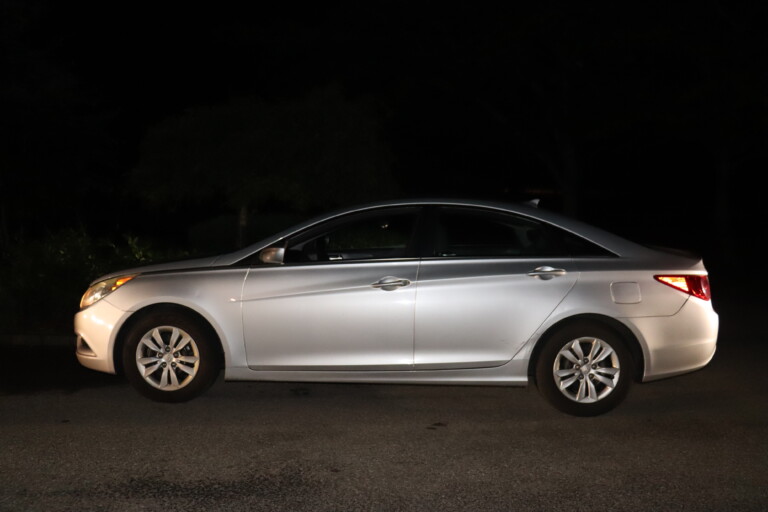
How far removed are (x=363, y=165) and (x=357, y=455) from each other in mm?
7705

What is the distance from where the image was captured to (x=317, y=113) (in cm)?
1339

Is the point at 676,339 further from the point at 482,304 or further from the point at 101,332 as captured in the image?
the point at 101,332

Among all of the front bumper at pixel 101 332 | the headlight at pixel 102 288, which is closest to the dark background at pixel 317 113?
the headlight at pixel 102 288

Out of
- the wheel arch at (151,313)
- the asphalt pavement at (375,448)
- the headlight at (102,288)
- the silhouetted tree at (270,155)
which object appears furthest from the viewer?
the silhouetted tree at (270,155)

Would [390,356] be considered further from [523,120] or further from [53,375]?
[523,120]

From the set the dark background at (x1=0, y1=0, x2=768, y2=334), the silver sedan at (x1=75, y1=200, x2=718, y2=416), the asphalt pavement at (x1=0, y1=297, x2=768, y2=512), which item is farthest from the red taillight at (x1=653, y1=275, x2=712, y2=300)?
the dark background at (x1=0, y1=0, x2=768, y2=334)

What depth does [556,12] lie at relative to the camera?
22656 mm

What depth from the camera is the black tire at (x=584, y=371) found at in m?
6.82

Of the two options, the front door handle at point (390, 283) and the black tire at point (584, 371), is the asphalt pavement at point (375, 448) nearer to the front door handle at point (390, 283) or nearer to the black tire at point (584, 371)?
the black tire at point (584, 371)

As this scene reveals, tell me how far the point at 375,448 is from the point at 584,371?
68.9 inches

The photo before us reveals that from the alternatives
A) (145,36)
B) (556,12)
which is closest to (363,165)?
(556,12)

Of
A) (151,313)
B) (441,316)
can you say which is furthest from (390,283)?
(151,313)

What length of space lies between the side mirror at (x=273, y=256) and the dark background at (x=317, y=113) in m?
4.38

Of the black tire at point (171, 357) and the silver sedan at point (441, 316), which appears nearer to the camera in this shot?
the silver sedan at point (441, 316)
